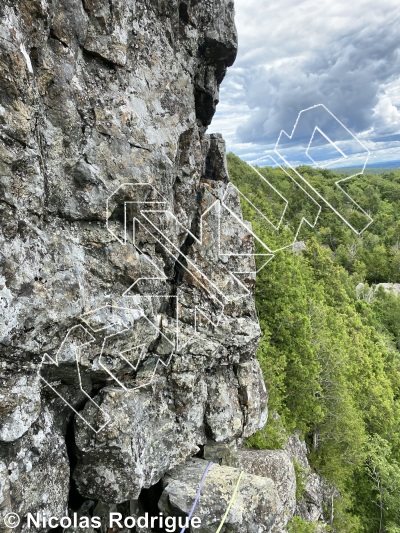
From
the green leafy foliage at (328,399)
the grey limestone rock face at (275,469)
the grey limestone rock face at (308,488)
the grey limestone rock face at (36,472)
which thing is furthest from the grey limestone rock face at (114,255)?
the grey limestone rock face at (308,488)

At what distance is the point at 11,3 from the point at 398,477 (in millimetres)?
29821

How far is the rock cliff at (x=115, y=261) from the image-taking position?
286 inches

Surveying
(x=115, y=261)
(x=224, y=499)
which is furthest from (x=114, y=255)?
(x=224, y=499)

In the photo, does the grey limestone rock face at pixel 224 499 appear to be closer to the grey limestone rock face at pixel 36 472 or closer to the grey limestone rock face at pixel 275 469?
the grey limestone rock face at pixel 275 469

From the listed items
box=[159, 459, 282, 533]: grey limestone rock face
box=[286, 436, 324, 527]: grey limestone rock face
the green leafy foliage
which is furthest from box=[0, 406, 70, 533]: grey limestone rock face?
box=[286, 436, 324, 527]: grey limestone rock face

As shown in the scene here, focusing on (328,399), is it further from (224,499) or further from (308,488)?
(224,499)

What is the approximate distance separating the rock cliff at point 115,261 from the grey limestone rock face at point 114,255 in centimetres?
4

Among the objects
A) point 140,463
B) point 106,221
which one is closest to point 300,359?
point 140,463

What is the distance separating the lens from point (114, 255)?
923 centimetres

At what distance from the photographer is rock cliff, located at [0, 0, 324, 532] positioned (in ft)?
23.8

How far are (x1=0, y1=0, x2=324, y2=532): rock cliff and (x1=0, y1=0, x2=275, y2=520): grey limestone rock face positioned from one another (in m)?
0.04

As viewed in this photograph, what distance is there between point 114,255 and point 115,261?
154mm

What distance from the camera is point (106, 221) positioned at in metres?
9.04

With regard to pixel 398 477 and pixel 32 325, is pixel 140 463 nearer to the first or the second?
pixel 32 325
